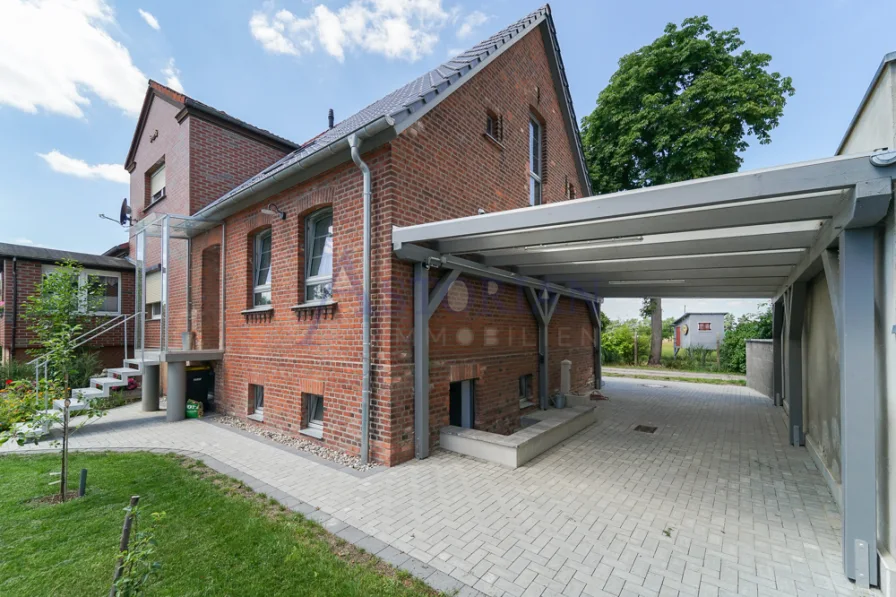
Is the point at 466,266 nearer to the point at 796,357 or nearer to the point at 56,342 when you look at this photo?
the point at 56,342

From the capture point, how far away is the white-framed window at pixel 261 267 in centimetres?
762

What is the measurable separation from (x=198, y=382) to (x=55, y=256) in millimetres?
6990

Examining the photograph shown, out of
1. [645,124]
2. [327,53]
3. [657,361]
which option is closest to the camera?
[327,53]

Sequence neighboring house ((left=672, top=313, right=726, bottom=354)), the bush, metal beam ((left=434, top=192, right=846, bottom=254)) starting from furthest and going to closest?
neighboring house ((left=672, top=313, right=726, bottom=354)), the bush, metal beam ((left=434, top=192, right=846, bottom=254))

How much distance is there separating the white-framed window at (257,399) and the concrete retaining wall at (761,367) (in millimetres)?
12345

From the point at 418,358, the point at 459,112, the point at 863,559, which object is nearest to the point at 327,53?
the point at 459,112

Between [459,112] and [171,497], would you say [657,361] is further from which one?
[171,497]

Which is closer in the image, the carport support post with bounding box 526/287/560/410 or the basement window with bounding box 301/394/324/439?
the basement window with bounding box 301/394/324/439

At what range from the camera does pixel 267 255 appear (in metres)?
7.72

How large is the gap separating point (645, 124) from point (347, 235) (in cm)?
1459

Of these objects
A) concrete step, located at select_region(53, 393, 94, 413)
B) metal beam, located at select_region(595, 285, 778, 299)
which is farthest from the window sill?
metal beam, located at select_region(595, 285, 778, 299)

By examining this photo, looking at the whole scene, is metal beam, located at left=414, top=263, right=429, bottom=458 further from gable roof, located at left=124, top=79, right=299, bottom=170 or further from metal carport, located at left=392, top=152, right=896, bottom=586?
gable roof, located at left=124, top=79, right=299, bottom=170

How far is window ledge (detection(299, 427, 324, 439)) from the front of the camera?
239 inches

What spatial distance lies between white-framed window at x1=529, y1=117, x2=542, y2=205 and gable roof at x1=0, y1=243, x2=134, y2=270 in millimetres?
11640
